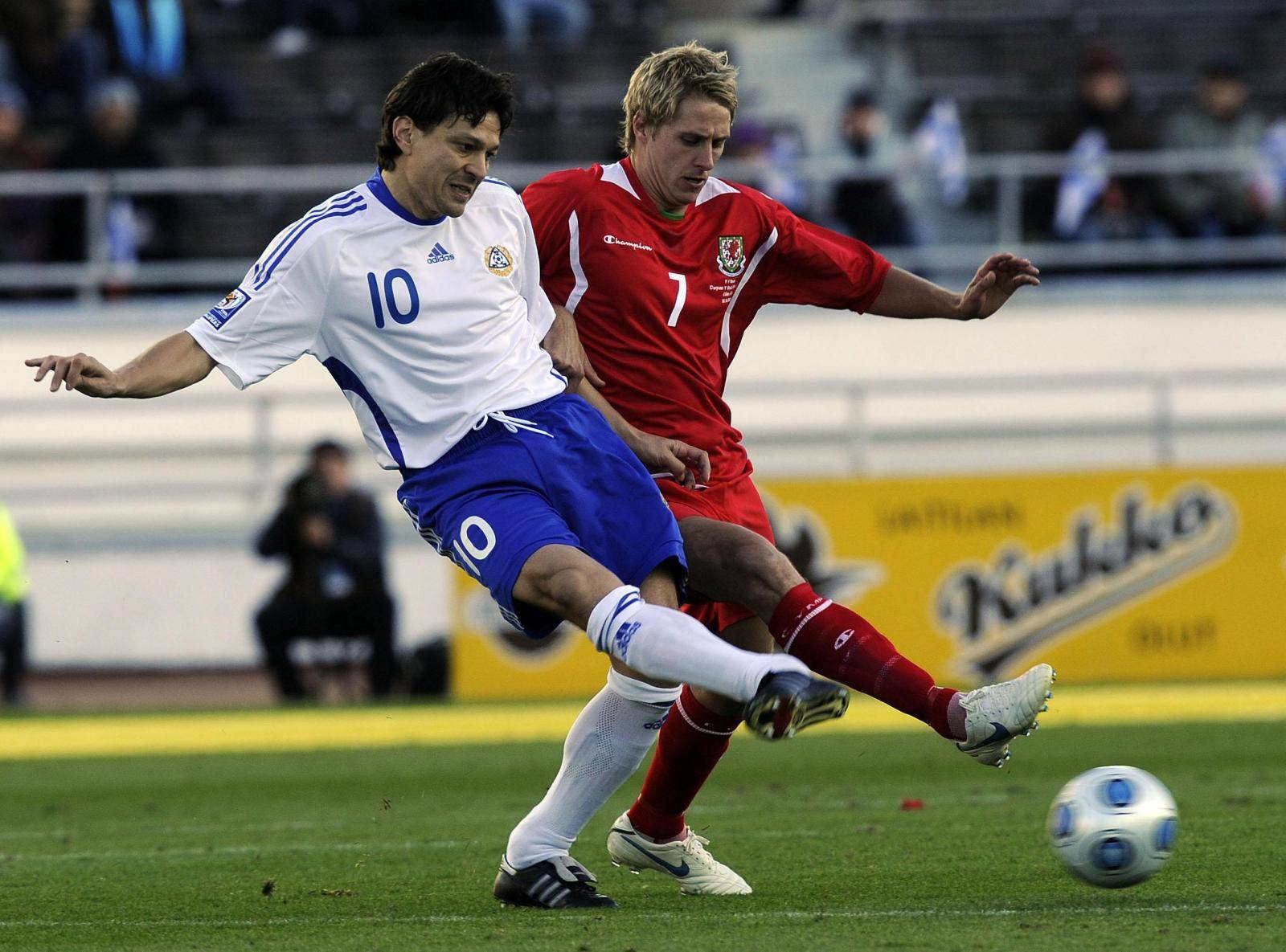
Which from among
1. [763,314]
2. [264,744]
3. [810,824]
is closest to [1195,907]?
[810,824]

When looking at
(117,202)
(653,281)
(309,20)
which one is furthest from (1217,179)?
(653,281)

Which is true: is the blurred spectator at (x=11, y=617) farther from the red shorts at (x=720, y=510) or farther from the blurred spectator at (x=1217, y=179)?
the blurred spectator at (x=1217, y=179)

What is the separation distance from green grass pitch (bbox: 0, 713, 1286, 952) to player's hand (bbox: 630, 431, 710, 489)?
1201 mm

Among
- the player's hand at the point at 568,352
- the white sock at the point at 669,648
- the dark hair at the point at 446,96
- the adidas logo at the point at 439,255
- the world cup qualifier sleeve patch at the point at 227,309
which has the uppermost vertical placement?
the dark hair at the point at 446,96

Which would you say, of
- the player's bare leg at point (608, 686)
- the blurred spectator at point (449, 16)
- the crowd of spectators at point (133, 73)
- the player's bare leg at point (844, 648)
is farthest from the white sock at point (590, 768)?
the blurred spectator at point (449, 16)

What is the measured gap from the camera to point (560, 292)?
5906 millimetres

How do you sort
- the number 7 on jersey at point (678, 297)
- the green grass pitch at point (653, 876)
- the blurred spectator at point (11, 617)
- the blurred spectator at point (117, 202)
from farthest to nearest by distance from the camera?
the blurred spectator at point (117, 202), the blurred spectator at point (11, 617), the number 7 on jersey at point (678, 297), the green grass pitch at point (653, 876)

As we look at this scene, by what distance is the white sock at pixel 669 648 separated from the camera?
4.69 m

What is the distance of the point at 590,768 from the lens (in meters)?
5.50

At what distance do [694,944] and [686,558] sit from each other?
1.20 metres

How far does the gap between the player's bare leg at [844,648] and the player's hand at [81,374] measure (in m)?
1.64

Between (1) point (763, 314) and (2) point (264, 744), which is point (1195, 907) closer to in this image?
(2) point (264, 744)

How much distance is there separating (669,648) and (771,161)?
464 inches

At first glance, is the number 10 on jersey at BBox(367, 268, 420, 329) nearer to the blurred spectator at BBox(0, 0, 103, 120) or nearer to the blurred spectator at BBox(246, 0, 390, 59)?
the blurred spectator at BBox(0, 0, 103, 120)
